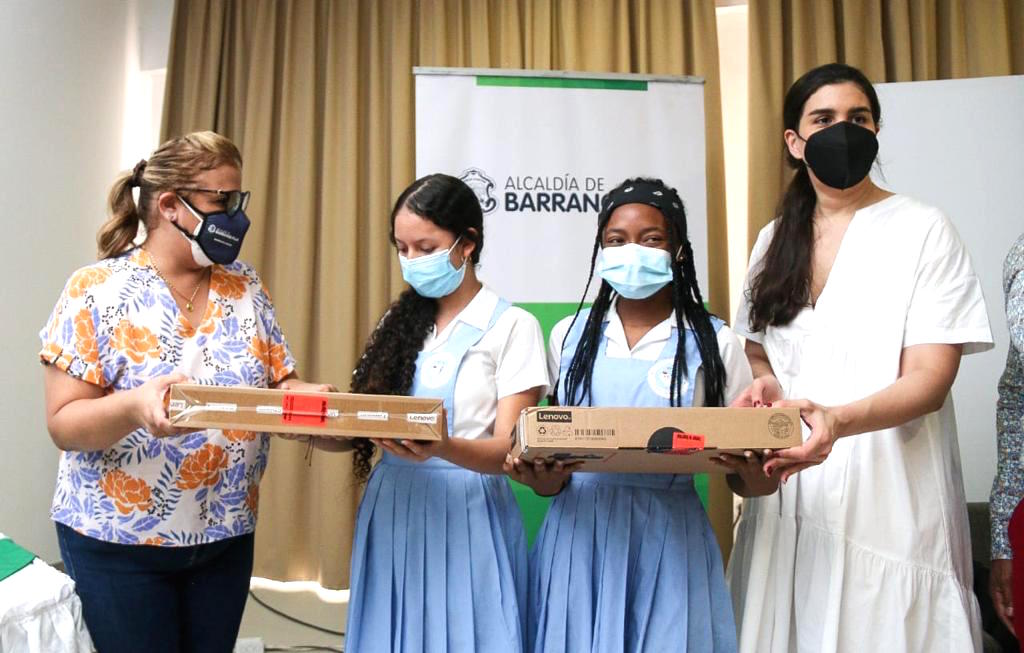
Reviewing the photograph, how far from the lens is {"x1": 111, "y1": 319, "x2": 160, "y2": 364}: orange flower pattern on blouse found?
5.26 feet

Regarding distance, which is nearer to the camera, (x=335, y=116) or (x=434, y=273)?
(x=434, y=273)

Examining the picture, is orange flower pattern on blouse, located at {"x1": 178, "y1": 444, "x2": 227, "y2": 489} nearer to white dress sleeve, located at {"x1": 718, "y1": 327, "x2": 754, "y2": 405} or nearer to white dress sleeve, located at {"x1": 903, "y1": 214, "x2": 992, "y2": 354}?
white dress sleeve, located at {"x1": 718, "y1": 327, "x2": 754, "y2": 405}

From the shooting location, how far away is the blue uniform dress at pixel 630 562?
5.29 ft

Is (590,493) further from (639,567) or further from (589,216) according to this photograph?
(589,216)

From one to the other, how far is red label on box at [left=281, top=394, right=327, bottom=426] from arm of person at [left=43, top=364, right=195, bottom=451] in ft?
0.68

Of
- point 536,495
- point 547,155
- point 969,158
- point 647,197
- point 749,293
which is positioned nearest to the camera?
point 647,197

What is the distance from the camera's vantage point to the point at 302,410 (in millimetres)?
1372

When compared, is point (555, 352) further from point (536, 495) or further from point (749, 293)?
point (536, 495)

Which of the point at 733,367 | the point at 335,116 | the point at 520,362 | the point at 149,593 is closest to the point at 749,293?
the point at 733,367

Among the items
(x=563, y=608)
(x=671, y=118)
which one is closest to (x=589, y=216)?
(x=671, y=118)

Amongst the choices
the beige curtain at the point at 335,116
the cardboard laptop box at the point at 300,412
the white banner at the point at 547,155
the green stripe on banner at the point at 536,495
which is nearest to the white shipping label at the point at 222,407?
the cardboard laptop box at the point at 300,412

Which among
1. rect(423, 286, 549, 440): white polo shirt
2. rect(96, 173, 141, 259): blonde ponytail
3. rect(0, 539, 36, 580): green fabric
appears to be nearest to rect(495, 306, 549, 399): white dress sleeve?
rect(423, 286, 549, 440): white polo shirt

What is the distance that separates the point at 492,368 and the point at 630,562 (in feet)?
1.55

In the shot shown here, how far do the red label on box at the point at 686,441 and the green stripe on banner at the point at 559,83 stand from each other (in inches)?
87.0
